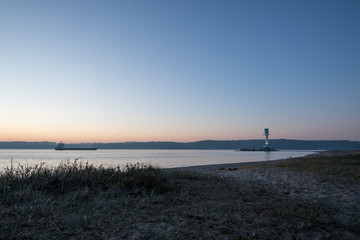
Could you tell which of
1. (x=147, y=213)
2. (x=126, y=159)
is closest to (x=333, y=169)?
(x=147, y=213)

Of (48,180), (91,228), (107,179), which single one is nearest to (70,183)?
(48,180)

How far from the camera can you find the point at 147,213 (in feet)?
16.0

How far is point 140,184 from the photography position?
736 centimetres

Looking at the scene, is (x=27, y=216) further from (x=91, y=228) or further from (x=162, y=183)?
(x=162, y=183)

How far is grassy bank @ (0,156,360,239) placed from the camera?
3840mm

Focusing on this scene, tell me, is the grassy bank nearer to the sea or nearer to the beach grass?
the sea

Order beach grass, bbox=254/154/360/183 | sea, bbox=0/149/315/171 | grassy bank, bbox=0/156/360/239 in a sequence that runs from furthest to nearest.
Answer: sea, bbox=0/149/315/171 → beach grass, bbox=254/154/360/183 → grassy bank, bbox=0/156/360/239

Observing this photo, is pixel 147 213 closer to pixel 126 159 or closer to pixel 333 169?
pixel 333 169

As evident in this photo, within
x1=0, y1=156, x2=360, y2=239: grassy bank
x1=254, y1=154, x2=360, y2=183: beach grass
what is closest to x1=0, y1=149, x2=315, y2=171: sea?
x1=0, y1=156, x2=360, y2=239: grassy bank

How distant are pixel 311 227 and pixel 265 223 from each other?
2.58ft

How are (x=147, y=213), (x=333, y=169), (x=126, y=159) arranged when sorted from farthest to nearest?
(x=126, y=159) → (x=333, y=169) → (x=147, y=213)

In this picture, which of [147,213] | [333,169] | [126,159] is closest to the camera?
[147,213]

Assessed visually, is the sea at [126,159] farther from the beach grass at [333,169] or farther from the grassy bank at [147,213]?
the beach grass at [333,169]

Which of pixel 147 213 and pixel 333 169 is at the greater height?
pixel 147 213
